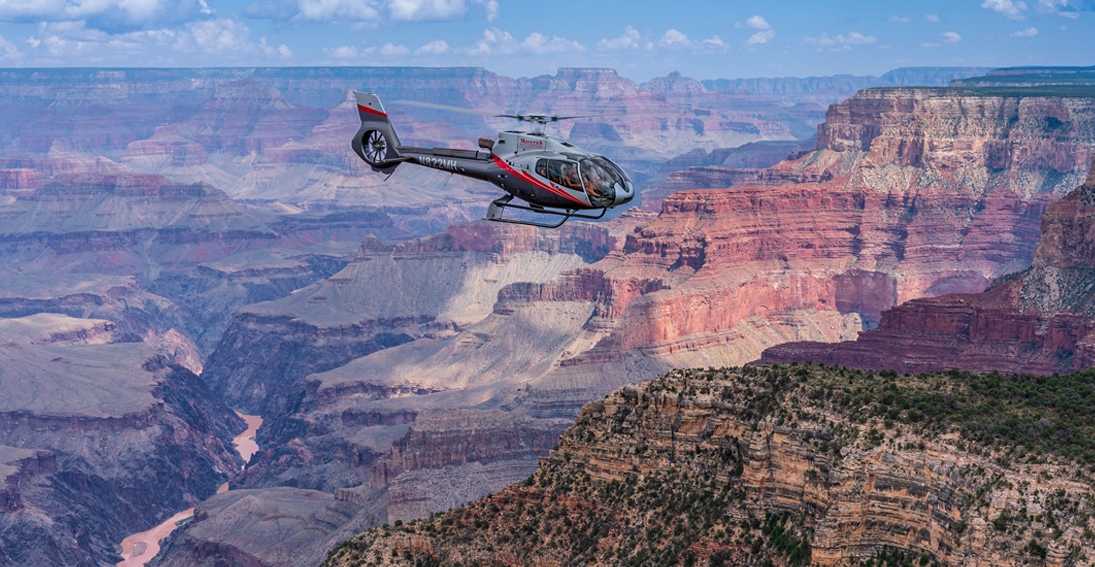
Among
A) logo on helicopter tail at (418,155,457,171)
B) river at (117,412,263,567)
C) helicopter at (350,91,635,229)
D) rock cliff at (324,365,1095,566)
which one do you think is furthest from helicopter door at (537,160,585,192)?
river at (117,412,263,567)

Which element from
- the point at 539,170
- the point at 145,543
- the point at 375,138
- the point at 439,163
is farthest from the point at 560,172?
the point at 145,543

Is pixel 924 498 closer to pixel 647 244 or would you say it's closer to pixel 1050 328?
pixel 1050 328

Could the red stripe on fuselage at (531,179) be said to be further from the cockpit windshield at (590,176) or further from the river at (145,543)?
the river at (145,543)

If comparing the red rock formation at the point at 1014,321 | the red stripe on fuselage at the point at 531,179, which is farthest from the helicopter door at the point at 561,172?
the red rock formation at the point at 1014,321

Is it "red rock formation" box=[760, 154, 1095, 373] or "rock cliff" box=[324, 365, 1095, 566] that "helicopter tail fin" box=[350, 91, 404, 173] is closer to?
"rock cliff" box=[324, 365, 1095, 566]

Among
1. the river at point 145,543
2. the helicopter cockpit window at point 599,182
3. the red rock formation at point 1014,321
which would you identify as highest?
the helicopter cockpit window at point 599,182

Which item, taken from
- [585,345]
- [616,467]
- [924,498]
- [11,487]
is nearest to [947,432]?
[924,498]
